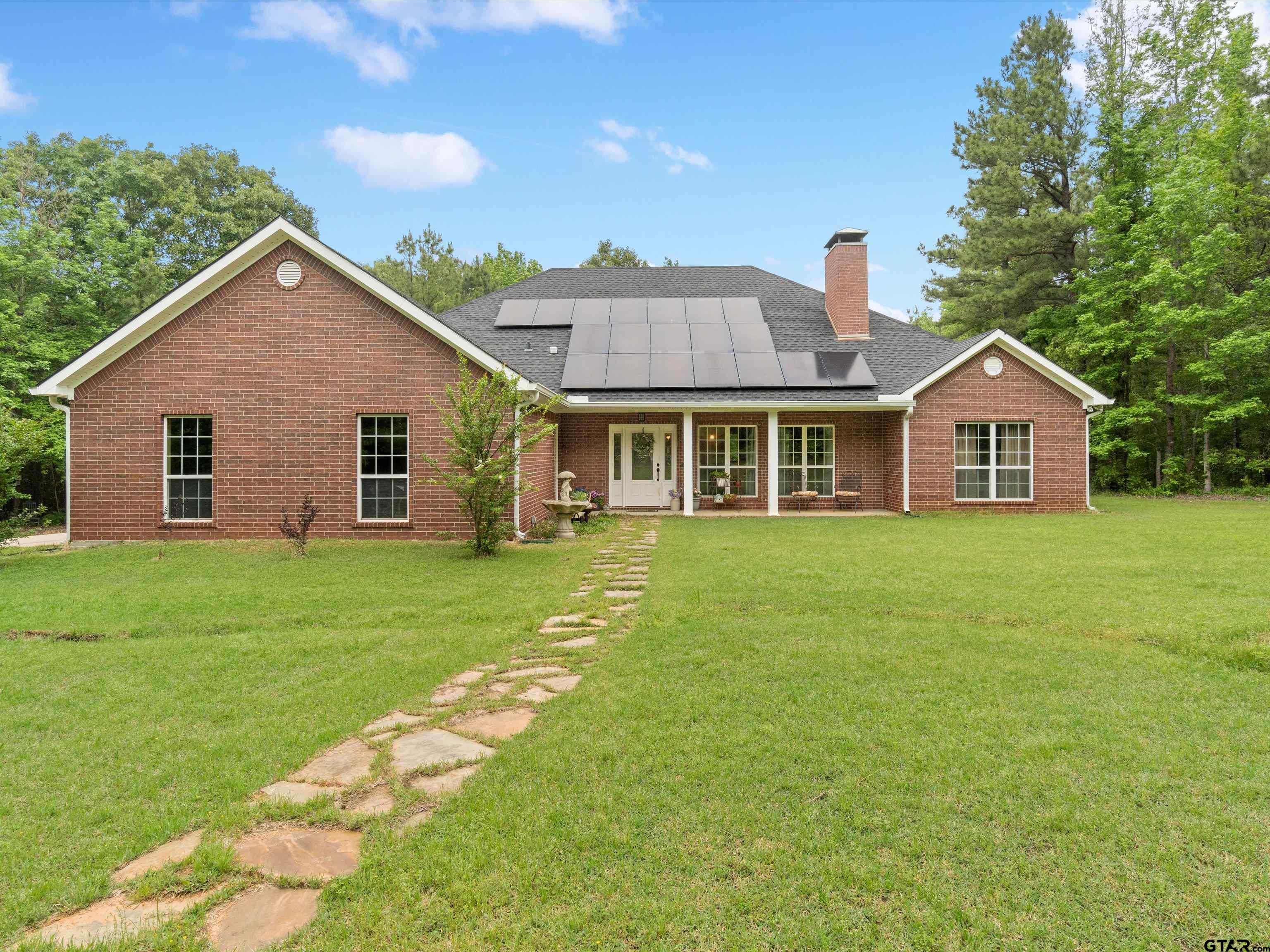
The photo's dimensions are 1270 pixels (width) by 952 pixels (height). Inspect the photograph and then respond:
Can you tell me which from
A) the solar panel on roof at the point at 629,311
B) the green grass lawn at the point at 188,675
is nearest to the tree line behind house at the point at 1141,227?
the solar panel on roof at the point at 629,311

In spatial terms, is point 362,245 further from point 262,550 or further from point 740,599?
point 740,599

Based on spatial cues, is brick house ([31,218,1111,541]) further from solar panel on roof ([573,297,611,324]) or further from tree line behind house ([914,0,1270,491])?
tree line behind house ([914,0,1270,491])

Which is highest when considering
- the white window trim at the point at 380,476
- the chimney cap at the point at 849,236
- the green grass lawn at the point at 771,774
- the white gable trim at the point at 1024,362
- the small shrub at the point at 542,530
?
the chimney cap at the point at 849,236

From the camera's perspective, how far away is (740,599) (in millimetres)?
6328

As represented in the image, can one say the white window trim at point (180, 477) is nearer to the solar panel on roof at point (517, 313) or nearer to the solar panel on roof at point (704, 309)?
the solar panel on roof at point (517, 313)

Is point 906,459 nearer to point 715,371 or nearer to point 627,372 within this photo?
point 715,371

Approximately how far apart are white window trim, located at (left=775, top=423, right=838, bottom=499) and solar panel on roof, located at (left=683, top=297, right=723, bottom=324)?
3.79 m

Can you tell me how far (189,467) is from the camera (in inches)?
452

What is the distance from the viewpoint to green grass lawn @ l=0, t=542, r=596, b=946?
2.56m

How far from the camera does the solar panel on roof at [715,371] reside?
50.8 feet

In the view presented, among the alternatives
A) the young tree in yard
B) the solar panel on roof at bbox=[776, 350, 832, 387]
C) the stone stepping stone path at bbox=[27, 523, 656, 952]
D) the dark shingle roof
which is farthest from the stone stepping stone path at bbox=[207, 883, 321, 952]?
the solar panel on roof at bbox=[776, 350, 832, 387]

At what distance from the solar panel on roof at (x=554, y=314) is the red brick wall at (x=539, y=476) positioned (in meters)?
3.62

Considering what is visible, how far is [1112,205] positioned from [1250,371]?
682 centimetres

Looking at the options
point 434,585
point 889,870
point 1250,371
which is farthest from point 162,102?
point 1250,371
